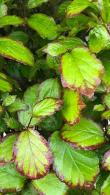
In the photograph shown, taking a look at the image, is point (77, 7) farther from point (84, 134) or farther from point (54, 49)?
point (84, 134)

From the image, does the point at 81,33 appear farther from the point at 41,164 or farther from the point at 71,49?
the point at 41,164

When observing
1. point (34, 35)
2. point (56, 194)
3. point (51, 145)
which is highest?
point (34, 35)

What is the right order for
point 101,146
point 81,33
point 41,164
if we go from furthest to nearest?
point 81,33, point 101,146, point 41,164

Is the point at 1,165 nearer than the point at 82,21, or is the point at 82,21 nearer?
the point at 1,165

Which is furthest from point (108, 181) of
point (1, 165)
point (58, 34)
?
point (58, 34)

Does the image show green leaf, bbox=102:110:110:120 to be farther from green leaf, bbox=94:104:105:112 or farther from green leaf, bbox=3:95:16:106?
green leaf, bbox=3:95:16:106

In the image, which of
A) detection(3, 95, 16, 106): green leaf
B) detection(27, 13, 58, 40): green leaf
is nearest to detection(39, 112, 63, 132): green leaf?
detection(3, 95, 16, 106): green leaf

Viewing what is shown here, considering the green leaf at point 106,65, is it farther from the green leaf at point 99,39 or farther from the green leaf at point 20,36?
the green leaf at point 20,36
